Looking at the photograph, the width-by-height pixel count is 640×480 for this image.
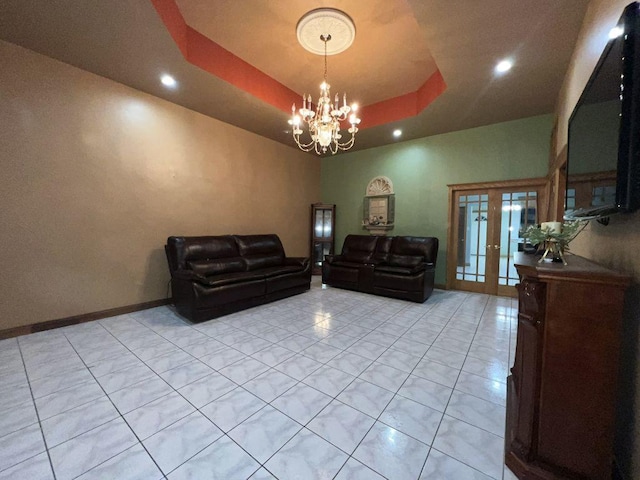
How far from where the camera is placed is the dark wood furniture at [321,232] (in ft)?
20.1

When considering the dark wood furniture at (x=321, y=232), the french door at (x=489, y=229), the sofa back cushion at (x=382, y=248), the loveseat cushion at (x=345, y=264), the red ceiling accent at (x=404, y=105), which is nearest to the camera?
the red ceiling accent at (x=404, y=105)

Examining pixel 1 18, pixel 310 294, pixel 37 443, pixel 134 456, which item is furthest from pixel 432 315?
pixel 1 18

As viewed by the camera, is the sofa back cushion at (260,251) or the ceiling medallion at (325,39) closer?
the ceiling medallion at (325,39)

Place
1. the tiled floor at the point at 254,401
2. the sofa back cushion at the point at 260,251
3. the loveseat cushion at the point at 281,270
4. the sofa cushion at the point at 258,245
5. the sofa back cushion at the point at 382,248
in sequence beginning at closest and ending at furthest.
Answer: the tiled floor at the point at 254,401
the loveseat cushion at the point at 281,270
the sofa back cushion at the point at 260,251
the sofa cushion at the point at 258,245
the sofa back cushion at the point at 382,248

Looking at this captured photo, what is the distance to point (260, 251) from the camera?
182 inches

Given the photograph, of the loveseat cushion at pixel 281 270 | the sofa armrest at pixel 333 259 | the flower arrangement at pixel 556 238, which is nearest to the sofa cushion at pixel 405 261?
the sofa armrest at pixel 333 259

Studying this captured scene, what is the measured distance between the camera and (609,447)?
1049mm

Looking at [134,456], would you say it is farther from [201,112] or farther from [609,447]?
[201,112]

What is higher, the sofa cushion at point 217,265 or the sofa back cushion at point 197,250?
the sofa back cushion at point 197,250

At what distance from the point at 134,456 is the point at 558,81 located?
5234 mm

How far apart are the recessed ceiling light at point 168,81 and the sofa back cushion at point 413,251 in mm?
4281

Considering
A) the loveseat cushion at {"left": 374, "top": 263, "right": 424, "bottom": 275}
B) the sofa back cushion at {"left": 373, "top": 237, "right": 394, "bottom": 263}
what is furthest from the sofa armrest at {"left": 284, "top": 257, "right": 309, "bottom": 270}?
the sofa back cushion at {"left": 373, "top": 237, "right": 394, "bottom": 263}

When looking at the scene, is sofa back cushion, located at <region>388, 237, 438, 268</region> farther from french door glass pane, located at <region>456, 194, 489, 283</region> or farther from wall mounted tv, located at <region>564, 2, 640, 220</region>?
wall mounted tv, located at <region>564, 2, 640, 220</region>

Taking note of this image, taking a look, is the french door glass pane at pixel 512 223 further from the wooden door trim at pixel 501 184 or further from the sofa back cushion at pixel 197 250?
the sofa back cushion at pixel 197 250
